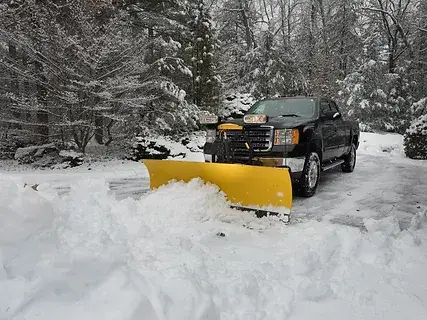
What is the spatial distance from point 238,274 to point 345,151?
239 inches

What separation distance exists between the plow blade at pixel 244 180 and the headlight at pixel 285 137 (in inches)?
39.2

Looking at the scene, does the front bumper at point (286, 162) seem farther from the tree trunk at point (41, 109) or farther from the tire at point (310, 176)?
the tree trunk at point (41, 109)

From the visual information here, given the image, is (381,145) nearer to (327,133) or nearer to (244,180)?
(327,133)

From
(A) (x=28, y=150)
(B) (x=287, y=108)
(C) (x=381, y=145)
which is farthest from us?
(C) (x=381, y=145)

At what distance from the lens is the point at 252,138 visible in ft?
19.2

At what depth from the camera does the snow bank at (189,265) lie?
2.18 m

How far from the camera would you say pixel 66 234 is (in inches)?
111

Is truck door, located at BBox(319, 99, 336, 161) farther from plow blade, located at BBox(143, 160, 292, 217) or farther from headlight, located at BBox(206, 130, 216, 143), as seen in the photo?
plow blade, located at BBox(143, 160, 292, 217)

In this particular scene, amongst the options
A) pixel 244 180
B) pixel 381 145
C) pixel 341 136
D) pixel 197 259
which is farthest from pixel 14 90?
pixel 381 145

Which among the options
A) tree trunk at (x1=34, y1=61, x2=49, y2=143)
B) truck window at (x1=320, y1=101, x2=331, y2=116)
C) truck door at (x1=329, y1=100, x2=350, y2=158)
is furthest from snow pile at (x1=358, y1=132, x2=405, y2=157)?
tree trunk at (x1=34, y1=61, x2=49, y2=143)

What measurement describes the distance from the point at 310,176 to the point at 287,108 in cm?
167

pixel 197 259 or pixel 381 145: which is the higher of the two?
pixel 381 145

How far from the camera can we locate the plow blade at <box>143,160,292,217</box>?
15.4 ft

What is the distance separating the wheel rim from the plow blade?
4.64 ft
